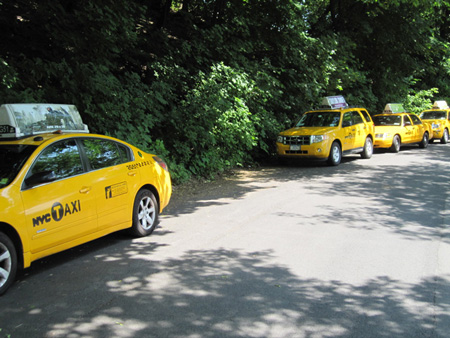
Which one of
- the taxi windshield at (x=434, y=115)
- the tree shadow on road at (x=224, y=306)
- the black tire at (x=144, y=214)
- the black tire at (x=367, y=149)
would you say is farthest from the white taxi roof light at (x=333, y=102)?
the tree shadow on road at (x=224, y=306)

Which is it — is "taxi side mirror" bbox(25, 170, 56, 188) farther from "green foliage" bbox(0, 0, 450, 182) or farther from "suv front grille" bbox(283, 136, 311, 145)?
"suv front grille" bbox(283, 136, 311, 145)

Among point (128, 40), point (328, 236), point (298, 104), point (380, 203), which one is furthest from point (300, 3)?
point (328, 236)

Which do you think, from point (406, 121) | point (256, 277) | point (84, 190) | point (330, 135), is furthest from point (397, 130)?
point (84, 190)

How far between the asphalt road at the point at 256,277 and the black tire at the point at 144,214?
0.55 feet

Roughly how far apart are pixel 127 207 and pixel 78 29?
7454 millimetres

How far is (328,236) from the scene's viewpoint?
6688mm

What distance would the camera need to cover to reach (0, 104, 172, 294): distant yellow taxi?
4895 mm

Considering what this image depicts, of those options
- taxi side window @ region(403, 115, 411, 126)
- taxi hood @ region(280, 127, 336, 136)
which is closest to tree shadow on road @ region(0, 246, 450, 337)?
taxi hood @ region(280, 127, 336, 136)

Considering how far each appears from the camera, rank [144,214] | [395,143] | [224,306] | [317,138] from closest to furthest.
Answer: [224,306] < [144,214] < [317,138] < [395,143]

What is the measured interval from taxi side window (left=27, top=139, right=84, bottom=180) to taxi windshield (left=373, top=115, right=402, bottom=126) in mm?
15915

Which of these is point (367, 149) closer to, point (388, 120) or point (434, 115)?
point (388, 120)

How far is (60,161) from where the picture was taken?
18.4 ft

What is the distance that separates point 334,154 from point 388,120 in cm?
582

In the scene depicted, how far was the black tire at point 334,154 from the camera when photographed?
14852 mm
